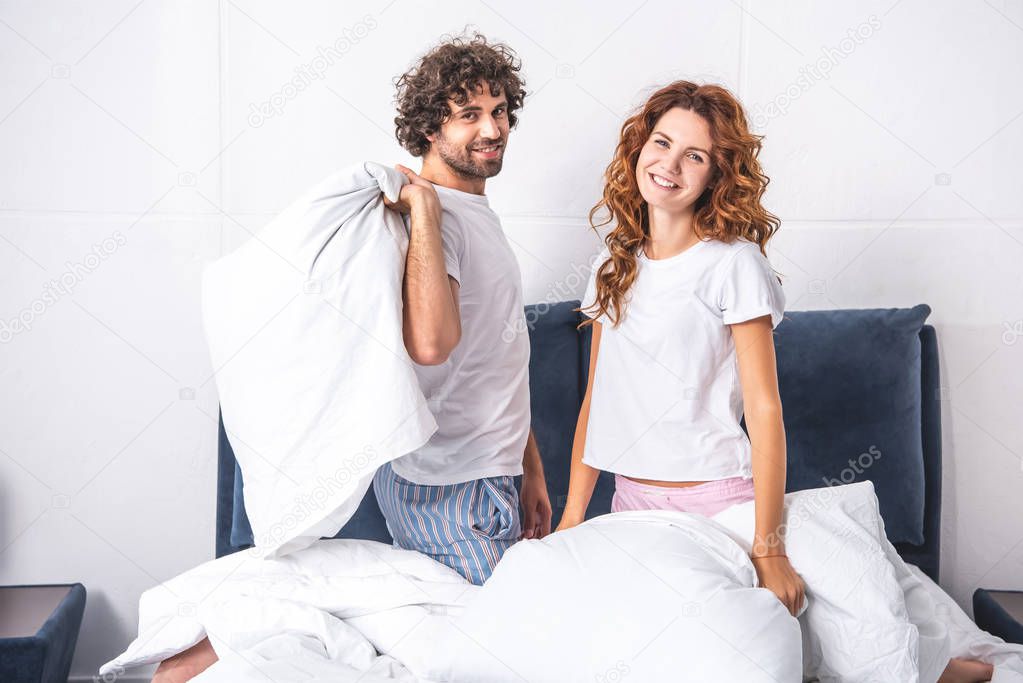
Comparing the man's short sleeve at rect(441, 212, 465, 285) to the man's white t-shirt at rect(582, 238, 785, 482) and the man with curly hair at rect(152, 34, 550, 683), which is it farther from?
the man's white t-shirt at rect(582, 238, 785, 482)

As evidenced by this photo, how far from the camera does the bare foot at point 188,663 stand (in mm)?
1669

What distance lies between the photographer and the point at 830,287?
2.32m

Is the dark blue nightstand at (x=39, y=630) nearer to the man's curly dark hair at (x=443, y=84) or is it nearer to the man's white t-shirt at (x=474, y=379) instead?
the man's white t-shirt at (x=474, y=379)

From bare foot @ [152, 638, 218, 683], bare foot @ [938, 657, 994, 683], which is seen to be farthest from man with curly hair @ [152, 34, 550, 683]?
bare foot @ [938, 657, 994, 683]

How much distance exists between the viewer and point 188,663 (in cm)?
168

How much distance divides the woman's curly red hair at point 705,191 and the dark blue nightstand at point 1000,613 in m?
1.10

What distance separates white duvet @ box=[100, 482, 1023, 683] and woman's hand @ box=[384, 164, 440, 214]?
0.64 metres

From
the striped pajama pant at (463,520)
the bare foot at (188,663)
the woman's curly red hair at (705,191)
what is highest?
the woman's curly red hair at (705,191)

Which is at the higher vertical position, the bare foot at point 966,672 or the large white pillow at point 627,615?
the large white pillow at point 627,615

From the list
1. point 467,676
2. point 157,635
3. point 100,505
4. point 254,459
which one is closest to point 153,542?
point 100,505

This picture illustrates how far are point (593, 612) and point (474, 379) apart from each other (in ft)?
1.72

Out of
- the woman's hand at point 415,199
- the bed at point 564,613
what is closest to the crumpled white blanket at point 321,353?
the woman's hand at point 415,199

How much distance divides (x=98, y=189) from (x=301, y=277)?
934 mm

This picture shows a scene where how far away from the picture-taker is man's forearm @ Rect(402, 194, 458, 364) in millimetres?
1547
